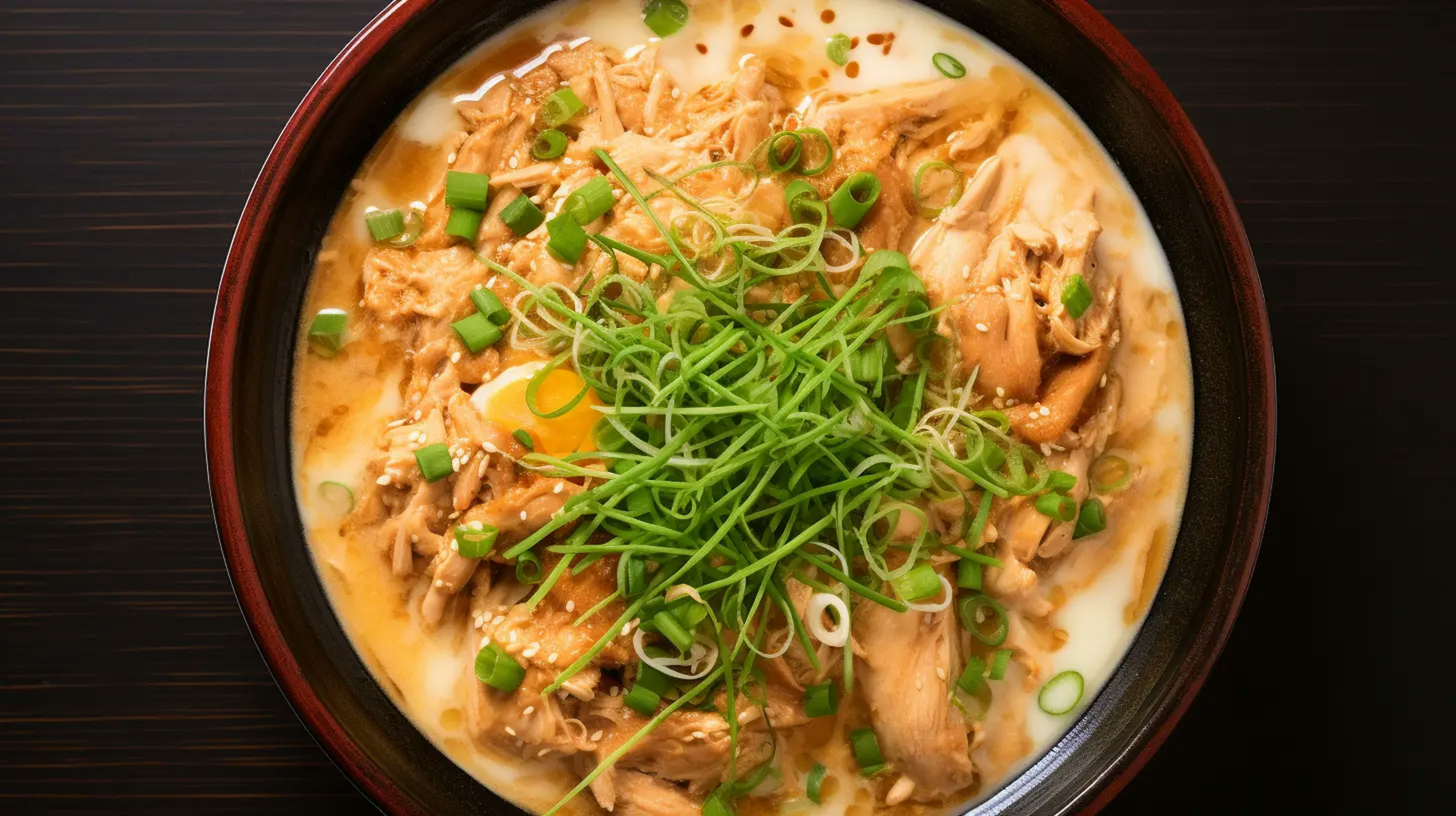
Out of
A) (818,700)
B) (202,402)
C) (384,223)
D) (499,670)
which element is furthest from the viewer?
(202,402)

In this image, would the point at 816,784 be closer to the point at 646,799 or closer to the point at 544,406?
the point at 646,799

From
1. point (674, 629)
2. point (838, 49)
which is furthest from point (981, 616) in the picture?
point (838, 49)

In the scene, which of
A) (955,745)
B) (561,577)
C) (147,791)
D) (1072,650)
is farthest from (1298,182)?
(147,791)

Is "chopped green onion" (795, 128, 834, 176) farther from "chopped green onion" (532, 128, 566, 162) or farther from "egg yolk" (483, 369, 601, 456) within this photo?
"egg yolk" (483, 369, 601, 456)

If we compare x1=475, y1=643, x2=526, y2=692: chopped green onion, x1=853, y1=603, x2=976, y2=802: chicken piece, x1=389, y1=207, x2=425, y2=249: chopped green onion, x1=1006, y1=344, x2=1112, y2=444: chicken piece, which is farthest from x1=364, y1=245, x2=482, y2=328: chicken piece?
x1=1006, y1=344, x2=1112, y2=444: chicken piece

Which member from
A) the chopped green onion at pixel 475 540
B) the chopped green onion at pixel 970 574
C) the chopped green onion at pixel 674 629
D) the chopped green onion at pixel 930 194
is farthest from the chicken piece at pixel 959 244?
the chopped green onion at pixel 475 540

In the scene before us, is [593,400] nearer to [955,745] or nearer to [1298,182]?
[955,745]

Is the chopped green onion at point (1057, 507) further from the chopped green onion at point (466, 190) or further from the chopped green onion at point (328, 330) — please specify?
the chopped green onion at point (328, 330)

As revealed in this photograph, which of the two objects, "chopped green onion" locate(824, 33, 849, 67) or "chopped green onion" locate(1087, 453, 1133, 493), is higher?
"chopped green onion" locate(824, 33, 849, 67)
